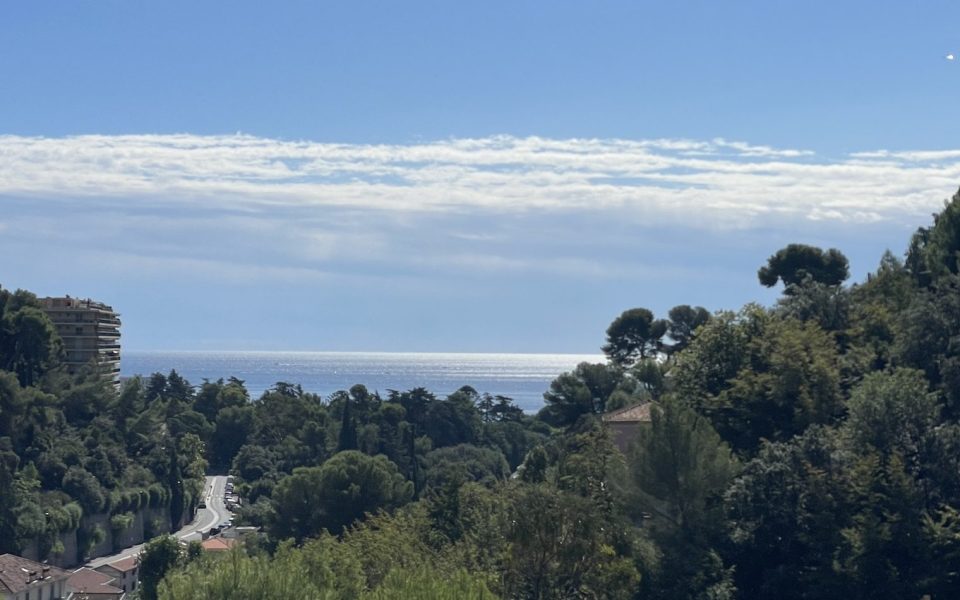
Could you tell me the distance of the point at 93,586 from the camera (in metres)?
68.8

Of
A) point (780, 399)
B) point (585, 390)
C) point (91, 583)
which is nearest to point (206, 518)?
point (91, 583)

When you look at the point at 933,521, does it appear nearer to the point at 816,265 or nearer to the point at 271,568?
the point at 271,568

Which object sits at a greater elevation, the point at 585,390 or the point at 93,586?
the point at 585,390

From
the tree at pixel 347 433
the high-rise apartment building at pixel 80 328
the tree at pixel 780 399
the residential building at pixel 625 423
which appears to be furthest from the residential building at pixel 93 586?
the high-rise apartment building at pixel 80 328

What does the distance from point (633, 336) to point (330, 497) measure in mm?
24615

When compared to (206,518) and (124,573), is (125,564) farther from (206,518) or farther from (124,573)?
(206,518)

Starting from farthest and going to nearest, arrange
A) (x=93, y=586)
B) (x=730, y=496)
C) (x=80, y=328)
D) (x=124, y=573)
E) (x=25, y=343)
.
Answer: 1. (x=80, y=328)
2. (x=25, y=343)
3. (x=124, y=573)
4. (x=93, y=586)
5. (x=730, y=496)

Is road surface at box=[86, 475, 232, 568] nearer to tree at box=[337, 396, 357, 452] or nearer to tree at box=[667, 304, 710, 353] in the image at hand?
tree at box=[337, 396, 357, 452]

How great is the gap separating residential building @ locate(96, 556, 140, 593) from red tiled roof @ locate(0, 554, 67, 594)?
12.5ft

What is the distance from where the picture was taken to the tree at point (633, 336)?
3263 inches

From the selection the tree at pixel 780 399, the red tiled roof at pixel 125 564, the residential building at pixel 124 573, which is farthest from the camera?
the red tiled roof at pixel 125 564

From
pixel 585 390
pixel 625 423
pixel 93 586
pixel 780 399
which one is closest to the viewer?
pixel 780 399

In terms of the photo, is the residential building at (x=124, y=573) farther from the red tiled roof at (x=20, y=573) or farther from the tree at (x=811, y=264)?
the tree at (x=811, y=264)

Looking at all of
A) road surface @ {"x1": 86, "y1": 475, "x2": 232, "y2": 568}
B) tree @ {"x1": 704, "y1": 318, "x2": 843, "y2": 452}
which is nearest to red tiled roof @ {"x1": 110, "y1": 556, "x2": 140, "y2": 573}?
road surface @ {"x1": 86, "y1": 475, "x2": 232, "y2": 568}
